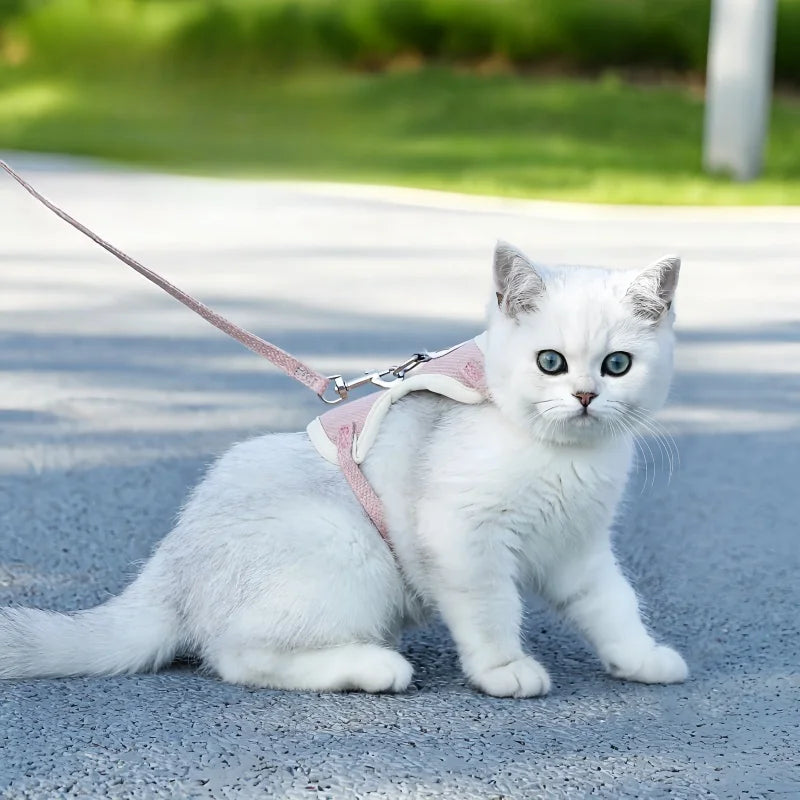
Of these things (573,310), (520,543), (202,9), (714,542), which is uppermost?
(202,9)

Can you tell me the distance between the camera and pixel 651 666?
3256 mm

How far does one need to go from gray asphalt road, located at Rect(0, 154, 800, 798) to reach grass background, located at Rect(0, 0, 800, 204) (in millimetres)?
6019

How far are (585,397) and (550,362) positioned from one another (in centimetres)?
11

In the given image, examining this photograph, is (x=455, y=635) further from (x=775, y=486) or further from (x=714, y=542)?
(x=775, y=486)

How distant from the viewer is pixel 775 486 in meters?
5.12

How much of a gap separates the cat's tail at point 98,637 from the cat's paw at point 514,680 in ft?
2.28

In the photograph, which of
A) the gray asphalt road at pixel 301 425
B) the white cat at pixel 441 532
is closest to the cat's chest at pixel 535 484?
the white cat at pixel 441 532

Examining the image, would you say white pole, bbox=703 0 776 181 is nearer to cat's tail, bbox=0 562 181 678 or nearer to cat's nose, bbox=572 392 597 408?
cat's nose, bbox=572 392 597 408

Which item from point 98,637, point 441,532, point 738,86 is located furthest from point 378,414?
point 738,86

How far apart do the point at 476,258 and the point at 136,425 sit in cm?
489

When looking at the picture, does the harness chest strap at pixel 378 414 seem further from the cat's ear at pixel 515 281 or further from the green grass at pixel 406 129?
the green grass at pixel 406 129

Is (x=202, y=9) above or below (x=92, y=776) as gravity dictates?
above

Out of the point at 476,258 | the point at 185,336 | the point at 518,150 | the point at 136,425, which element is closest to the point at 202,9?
the point at 518,150

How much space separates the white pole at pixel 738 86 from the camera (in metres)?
15.3
